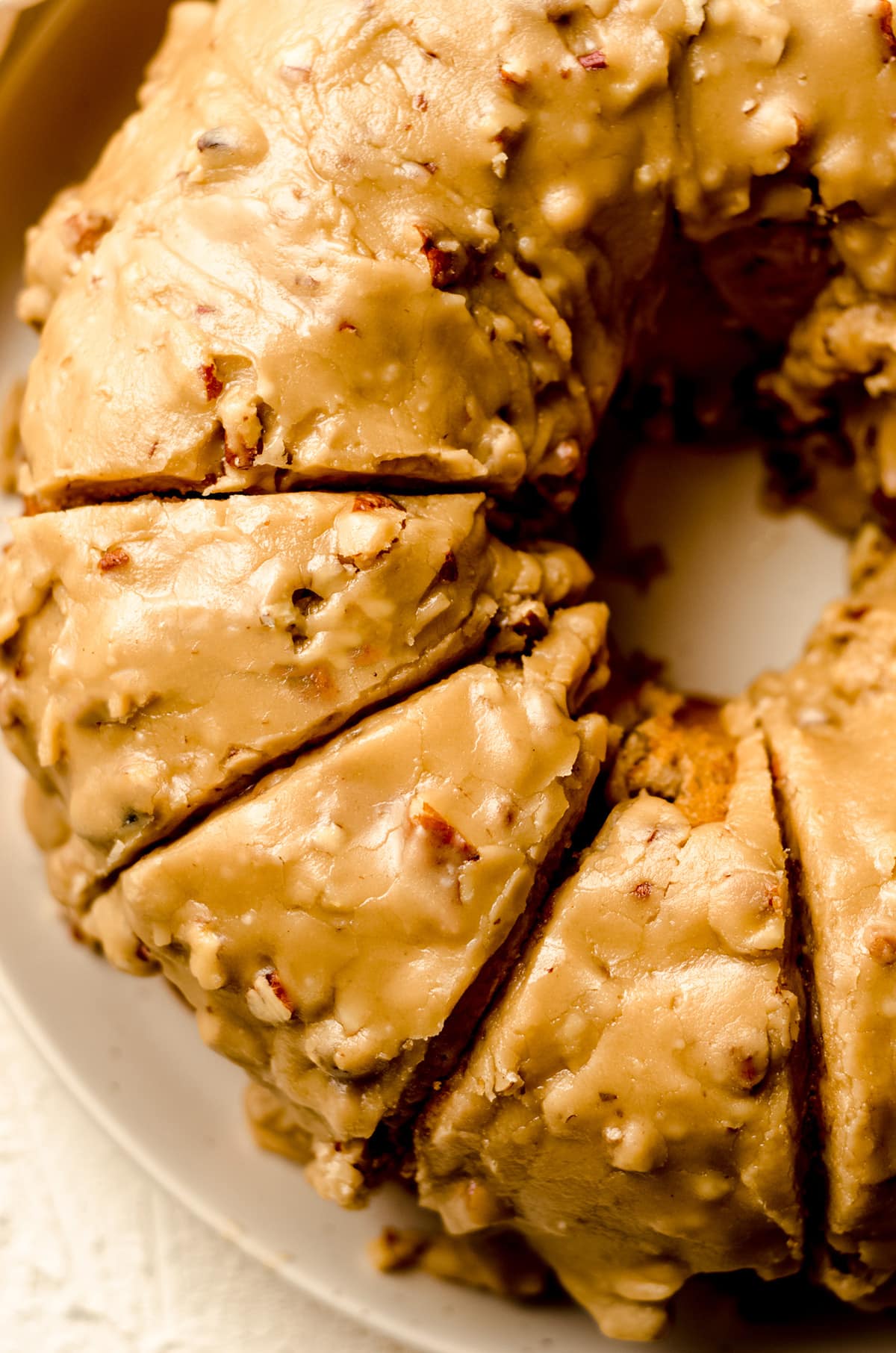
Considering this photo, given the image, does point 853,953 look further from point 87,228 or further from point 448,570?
point 87,228

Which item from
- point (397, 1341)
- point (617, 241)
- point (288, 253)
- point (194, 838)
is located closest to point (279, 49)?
point (288, 253)

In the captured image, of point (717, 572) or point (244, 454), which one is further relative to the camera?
point (717, 572)

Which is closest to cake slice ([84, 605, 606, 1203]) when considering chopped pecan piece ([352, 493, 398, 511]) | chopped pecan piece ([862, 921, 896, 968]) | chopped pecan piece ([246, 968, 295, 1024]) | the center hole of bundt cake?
chopped pecan piece ([246, 968, 295, 1024])

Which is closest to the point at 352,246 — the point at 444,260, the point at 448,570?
the point at 444,260

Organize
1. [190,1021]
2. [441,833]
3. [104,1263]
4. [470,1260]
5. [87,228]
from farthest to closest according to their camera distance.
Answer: [104,1263] → [190,1021] → [470,1260] → [87,228] → [441,833]

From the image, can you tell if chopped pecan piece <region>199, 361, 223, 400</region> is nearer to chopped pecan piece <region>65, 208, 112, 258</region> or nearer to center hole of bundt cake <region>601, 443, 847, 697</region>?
chopped pecan piece <region>65, 208, 112, 258</region>

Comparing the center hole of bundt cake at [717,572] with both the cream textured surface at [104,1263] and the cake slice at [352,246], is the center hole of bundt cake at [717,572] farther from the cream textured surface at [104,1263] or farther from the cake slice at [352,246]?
the cream textured surface at [104,1263]

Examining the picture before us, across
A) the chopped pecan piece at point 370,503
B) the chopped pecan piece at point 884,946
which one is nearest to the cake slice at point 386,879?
the chopped pecan piece at point 370,503
